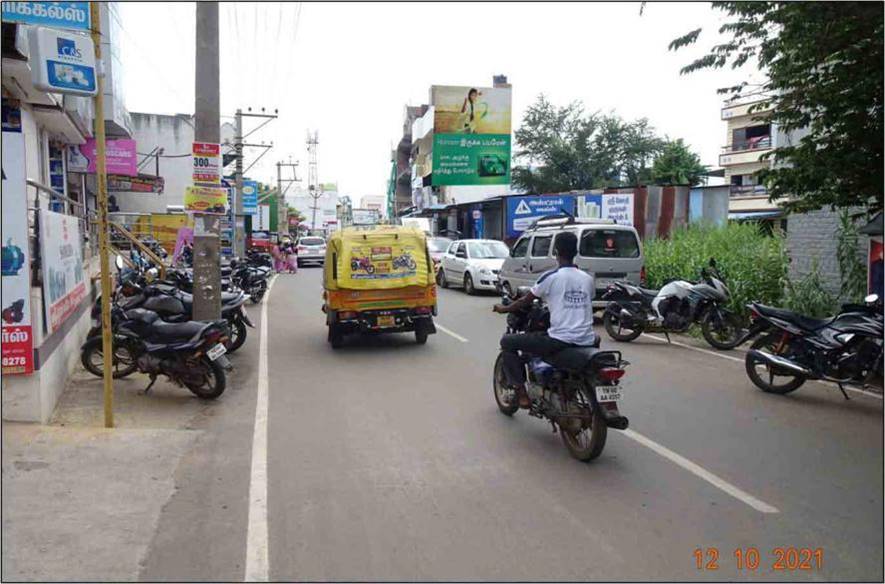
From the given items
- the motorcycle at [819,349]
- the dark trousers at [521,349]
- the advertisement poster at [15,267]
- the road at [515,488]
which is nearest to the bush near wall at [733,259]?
the motorcycle at [819,349]

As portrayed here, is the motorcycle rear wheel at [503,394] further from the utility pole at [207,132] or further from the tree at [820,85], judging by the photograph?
the utility pole at [207,132]

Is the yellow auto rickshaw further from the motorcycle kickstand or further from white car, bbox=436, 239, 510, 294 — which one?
white car, bbox=436, 239, 510, 294

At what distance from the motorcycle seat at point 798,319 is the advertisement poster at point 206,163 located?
7.07 m

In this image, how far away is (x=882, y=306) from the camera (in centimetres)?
764

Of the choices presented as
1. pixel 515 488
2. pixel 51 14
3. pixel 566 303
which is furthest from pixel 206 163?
pixel 515 488

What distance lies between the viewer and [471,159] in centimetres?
3491

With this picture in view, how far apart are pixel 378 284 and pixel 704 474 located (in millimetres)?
6555

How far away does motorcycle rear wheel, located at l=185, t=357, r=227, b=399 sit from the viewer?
784 cm

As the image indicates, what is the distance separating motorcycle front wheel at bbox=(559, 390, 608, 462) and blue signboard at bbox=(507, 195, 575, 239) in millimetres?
23701

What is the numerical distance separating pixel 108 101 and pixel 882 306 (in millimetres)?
17910

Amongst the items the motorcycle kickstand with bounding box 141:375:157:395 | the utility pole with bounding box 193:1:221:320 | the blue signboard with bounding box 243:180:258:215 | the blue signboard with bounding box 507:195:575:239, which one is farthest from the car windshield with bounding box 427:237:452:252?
the blue signboard with bounding box 243:180:258:215

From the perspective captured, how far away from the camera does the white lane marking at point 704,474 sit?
15.6ft

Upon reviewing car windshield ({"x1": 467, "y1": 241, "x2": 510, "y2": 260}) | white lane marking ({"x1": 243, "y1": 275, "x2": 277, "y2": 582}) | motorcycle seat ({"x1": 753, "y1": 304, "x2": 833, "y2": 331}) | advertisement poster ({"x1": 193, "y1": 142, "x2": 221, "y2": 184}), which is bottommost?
white lane marking ({"x1": 243, "y1": 275, "x2": 277, "y2": 582})

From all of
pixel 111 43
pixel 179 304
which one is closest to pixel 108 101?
pixel 111 43
